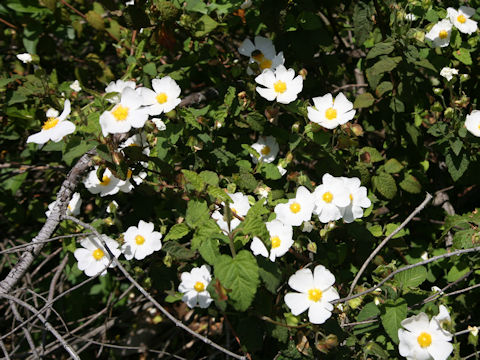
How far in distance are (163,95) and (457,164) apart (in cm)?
129

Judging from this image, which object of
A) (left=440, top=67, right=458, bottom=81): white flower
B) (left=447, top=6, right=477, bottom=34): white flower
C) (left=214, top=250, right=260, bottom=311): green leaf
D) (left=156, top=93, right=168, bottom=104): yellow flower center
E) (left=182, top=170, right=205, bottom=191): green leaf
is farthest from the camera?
(left=447, top=6, right=477, bottom=34): white flower

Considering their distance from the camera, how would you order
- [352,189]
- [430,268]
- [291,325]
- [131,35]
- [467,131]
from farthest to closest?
1. [131,35]
2. [430,268]
3. [467,131]
4. [352,189]
5. [291,325]

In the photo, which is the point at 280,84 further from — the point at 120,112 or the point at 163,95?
the point at 120,112

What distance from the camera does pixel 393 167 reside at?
1.99 m

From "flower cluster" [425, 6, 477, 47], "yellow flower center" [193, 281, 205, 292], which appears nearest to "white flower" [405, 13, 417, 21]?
"flower cluster" [425, 6, 477, 47]

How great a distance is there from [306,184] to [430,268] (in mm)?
781

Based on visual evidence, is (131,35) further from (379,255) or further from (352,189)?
(379,255)

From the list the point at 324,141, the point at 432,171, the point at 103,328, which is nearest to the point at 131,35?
the point at 324,141

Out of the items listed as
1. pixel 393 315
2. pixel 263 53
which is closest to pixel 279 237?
pixel 393 315

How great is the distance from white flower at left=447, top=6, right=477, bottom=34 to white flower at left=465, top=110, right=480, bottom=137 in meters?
0.42

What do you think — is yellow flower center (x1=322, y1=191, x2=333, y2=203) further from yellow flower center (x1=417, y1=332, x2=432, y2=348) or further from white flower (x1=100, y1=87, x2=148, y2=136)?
white flower (x1=100, y1=87, x2=148, y2=136)

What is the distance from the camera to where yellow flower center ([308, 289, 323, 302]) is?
1.59m

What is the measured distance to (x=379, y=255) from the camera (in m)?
2.00

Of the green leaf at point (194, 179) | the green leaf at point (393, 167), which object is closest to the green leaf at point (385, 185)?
the green leaf at point (393, 167)
